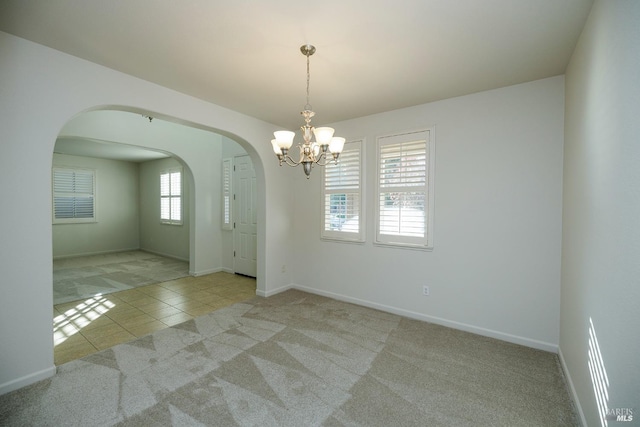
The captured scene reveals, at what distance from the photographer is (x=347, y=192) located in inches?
163

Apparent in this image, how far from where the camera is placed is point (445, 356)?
2701 millimetres

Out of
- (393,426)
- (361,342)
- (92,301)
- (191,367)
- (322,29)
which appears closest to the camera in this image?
(393,426)

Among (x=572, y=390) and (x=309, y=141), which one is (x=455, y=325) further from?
(x=309, y=141)

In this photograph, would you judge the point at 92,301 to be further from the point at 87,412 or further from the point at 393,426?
the point at 393,426

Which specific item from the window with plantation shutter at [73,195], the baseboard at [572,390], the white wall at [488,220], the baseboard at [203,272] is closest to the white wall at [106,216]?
the window with plantation shutter at [73,195]

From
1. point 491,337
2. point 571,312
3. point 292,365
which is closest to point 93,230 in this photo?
point 292,365

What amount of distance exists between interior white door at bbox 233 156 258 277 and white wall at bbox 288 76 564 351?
257 cm

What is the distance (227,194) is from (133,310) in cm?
288

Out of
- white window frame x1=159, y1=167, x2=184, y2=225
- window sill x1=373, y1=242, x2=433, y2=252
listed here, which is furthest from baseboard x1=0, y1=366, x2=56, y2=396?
white window frame x1=159, y1=167, x2=184, y2=225

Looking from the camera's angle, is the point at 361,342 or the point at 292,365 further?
the point at 361,342

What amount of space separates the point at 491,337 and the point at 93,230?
9711mm

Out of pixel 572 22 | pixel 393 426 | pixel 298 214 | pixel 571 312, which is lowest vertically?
pixel 393 426

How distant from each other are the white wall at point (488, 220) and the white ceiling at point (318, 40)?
0.35m

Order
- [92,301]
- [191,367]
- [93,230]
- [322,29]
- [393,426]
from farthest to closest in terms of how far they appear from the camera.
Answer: [93,230] < [92,301] < [191,367] < [322,29] < [393,426]
